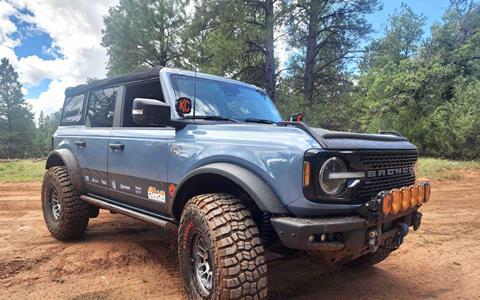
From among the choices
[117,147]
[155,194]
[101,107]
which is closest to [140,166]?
[155,194]

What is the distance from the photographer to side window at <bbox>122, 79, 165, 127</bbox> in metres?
3.73

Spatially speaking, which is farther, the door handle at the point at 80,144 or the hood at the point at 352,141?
the door handle at the point at 80,144

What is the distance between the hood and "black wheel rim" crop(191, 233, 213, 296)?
113 cm

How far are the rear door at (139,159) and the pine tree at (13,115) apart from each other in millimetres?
51141

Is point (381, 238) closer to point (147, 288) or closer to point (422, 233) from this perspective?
point (147, 288)

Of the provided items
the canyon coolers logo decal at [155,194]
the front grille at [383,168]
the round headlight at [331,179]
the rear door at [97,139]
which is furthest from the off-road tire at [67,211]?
the front grille at [383,168]

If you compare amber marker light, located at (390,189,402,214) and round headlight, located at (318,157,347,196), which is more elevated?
round headlight, located at (318,157,347,196)

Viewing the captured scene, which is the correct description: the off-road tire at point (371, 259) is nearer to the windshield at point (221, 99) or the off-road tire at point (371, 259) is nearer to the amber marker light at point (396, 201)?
the amber marker light at point (396, 201)

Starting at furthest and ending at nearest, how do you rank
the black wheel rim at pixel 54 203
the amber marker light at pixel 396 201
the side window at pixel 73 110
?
the side window at pixel 73 110, the black wheel rim at pixel 54 203, the amber marker light at pixel 396 201

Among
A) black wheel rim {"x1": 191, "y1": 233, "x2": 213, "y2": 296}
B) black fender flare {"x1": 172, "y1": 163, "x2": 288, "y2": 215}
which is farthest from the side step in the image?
black fender flare {"x1": 172, "y1": 163, "x2": 288, "y2": 215}

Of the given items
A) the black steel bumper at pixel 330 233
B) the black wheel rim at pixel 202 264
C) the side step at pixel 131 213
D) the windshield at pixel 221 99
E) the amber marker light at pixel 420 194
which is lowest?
the black wheel rim at pixel 202 264

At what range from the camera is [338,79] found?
606 inches

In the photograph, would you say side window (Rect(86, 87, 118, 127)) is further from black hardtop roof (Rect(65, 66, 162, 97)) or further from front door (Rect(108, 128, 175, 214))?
front door (Rect(108, 128, 175, 214))

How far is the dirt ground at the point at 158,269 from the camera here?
11.0 ft
